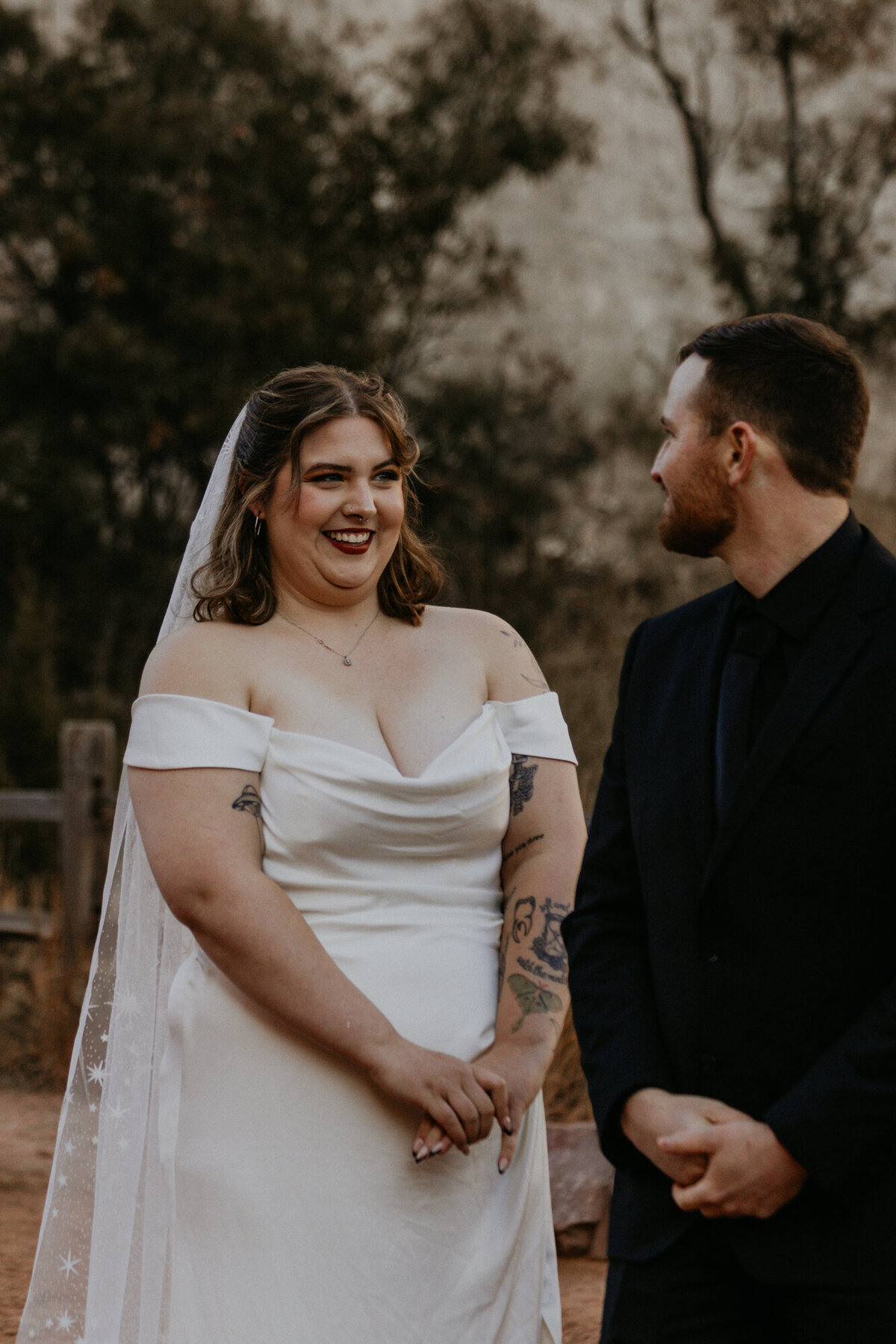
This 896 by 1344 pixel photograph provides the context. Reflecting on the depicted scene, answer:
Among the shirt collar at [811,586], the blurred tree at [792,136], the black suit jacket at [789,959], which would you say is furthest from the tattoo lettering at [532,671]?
the blurred tree at [792,136]

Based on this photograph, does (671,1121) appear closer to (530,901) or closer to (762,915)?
(762,915)

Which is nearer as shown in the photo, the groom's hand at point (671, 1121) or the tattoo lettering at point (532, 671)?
the groom's hand at point (671, 1121)

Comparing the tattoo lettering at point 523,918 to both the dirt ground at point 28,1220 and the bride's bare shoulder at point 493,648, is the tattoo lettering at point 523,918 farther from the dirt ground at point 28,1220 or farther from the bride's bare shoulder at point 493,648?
the dirt ground at point 28,1220

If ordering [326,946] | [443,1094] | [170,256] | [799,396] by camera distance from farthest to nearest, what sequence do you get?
[170,256] → [326,946] → [443,1094] → [799,396]

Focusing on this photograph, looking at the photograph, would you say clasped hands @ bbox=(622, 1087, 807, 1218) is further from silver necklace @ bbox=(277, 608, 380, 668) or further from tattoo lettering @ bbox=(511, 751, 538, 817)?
silver necklace @ bbox=(277, 608, 380, 668)

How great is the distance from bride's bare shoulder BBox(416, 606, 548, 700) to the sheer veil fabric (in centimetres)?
51

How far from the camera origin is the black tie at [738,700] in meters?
1.86

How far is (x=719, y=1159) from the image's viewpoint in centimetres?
172

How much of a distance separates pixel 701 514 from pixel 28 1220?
4.00m

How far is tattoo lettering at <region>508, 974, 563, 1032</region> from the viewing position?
2514mm

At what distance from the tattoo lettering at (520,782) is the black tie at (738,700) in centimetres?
78

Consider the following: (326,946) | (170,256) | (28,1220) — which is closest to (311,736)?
(326,946)

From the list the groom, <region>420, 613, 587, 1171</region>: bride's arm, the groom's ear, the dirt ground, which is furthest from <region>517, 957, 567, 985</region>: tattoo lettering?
the dirt ground

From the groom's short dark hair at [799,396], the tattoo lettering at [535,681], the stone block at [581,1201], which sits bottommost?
the stone block at [581,1201]
